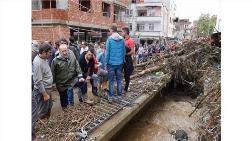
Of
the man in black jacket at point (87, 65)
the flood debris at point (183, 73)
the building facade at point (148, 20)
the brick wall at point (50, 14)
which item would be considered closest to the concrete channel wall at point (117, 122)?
the flood debris at point (183, 73)

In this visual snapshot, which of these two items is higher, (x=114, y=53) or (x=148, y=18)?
(x=148, y=18)

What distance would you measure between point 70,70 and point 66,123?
4.03 ft

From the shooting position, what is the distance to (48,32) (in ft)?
60.3

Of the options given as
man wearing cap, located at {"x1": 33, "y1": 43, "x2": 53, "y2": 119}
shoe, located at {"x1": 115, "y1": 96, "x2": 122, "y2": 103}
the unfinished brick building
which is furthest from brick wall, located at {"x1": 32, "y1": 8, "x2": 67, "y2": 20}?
man wearing cap, located at {"x1": 33, "y1": 43, "x2": 53, "y2": 119}

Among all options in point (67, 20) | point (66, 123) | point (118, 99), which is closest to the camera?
point (66, 123)

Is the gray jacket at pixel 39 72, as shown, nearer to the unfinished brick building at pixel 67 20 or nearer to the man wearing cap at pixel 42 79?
the man wearing cap at pixel 42 79

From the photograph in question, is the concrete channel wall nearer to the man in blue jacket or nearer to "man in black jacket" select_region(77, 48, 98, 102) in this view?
the man in blue jacket

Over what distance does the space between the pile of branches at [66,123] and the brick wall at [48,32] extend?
39.3 ft

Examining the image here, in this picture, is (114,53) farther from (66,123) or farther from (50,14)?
(50,14)

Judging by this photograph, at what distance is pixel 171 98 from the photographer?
41.1 ft

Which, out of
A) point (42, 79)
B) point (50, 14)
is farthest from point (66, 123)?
point (50, 14)

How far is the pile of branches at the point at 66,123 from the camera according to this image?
16.9ft
